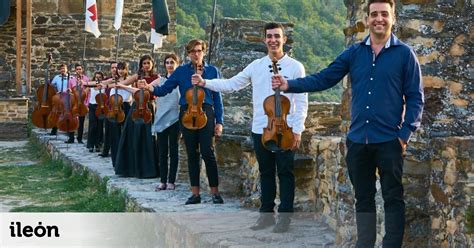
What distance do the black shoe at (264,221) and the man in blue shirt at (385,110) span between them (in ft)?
4.43

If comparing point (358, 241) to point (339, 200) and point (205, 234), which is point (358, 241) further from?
point (205, 234)

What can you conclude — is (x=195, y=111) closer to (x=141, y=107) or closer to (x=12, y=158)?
(x=141, y=107)

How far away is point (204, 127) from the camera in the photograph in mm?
6082

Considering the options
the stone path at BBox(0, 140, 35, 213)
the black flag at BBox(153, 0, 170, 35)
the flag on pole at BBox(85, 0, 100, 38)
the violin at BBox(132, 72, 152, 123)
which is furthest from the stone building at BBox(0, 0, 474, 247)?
the flag on pole at BBox(85, 0, 100, 38)

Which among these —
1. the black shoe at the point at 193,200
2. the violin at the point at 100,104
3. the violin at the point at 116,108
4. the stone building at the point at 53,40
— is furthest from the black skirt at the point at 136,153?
the stone building at the point at 53,40

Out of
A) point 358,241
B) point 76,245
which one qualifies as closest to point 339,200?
point 358,241

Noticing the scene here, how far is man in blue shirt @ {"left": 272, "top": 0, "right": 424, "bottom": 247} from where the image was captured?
3686 millimetres

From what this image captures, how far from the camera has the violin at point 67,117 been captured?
1195 centimetres

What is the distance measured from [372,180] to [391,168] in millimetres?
168

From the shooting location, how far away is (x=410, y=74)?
145 inches

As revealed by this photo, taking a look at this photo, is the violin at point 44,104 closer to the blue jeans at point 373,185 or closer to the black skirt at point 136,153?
the black skirt at point 136,153

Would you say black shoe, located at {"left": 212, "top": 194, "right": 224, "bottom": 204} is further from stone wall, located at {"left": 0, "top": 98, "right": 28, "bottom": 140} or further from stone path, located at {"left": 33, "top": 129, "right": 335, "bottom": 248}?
stone wall, located at {"left": 0, "top": 98, "right": 28, "bottom": 140}

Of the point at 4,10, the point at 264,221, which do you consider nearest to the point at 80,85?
the point at 4,10

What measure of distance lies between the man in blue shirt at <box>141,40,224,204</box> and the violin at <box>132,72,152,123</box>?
71.2 inches
